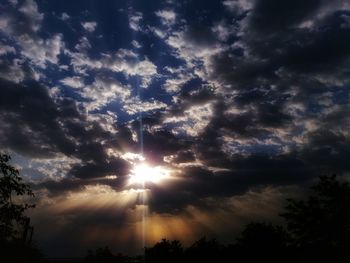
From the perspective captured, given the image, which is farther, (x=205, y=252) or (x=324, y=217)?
(x=324, y=217)

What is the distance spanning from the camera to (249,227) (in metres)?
24.0

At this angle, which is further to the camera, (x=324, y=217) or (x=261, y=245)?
(x=324, y=217)

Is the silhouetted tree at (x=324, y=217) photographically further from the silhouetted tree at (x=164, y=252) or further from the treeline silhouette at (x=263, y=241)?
the silhouetted tree at (x=164, y=252)

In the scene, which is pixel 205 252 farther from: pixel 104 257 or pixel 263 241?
pixel 104 257

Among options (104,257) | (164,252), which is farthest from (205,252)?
(104,257)

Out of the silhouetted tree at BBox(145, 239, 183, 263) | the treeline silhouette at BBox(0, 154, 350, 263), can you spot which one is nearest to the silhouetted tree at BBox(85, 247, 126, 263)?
the treeline silhouette at BBox(0, 154, 350, 263)

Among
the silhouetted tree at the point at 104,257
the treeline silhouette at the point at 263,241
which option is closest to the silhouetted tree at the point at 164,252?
the treeline silhouette at the point at 263,241

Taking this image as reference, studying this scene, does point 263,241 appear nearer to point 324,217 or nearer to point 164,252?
point 164,252

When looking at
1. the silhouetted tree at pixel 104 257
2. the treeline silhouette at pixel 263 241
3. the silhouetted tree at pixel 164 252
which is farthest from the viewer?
the silhouetted tree at pixel 104 257

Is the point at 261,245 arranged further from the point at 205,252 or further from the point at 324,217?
the point at 324,217

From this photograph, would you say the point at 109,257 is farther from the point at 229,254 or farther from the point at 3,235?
the point at 3,235

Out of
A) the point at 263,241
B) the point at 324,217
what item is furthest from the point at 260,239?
the point at 324,217

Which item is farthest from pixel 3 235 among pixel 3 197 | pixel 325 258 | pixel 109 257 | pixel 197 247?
pixel 109 257

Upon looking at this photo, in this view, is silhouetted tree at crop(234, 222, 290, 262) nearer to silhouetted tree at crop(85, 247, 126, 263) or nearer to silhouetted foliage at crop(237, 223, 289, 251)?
silhouetted foliage at crop(237, 223, 289, 251)
